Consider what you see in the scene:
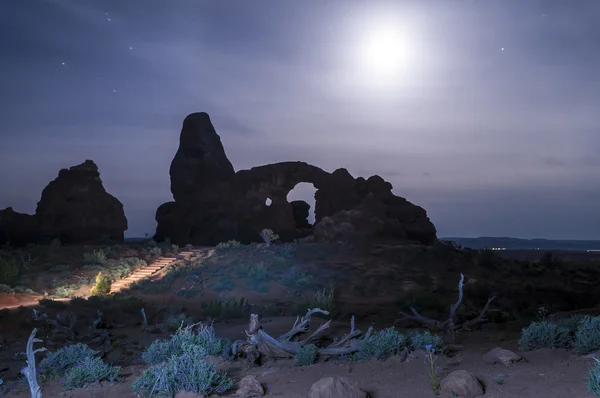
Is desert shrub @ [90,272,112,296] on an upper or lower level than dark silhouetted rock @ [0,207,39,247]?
lower

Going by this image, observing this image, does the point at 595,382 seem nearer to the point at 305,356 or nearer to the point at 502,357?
the point at 502,357

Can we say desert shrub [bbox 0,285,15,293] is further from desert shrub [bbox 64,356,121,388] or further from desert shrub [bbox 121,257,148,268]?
desert shrub [bbox 64,356,121,388]

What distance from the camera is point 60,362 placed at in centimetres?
763

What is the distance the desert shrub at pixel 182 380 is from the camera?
5.58 metres

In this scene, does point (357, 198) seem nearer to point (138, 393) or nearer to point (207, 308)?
point (207, 308)

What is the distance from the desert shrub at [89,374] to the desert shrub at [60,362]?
653 millimetres

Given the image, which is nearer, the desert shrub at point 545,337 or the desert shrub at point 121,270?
the desert shrub at point 545,337

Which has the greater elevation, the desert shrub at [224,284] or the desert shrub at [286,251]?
the desert shrub at [286,251]

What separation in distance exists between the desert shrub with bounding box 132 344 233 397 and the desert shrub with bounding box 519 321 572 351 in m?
4.88

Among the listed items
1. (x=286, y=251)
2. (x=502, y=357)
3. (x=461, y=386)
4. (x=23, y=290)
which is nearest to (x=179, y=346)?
(x=461, y=386)

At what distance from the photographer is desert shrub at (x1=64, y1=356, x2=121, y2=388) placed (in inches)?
258

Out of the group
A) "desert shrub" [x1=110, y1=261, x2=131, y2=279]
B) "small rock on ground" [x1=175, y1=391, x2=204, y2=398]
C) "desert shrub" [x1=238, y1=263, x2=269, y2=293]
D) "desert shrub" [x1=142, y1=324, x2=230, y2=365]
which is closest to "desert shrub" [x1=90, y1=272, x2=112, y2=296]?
"desert shrub" [x1=110, y1=261, x2=131, y2=279]

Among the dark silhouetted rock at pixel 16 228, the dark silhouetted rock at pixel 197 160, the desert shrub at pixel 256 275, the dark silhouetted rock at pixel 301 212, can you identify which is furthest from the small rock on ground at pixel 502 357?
the dark silhouetted rock at pixel 301 212

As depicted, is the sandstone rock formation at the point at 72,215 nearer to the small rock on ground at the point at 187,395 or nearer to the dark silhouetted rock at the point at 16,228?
the dark silhouetted rock at the point at 16,228
